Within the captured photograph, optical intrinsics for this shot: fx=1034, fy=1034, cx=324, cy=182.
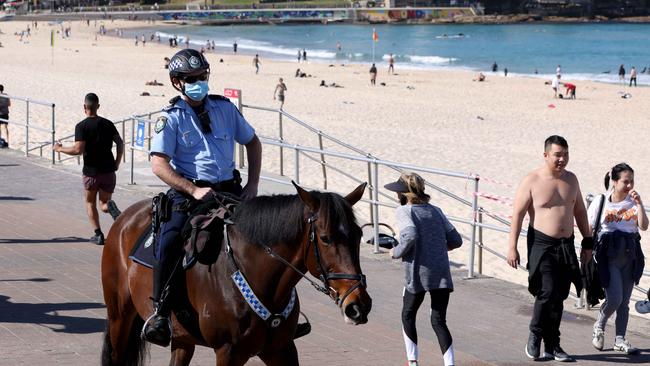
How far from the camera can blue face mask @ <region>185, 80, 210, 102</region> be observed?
5535 millimetres

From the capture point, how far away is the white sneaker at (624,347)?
8164 millimetres

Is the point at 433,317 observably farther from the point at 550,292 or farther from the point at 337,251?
the point at 337,251

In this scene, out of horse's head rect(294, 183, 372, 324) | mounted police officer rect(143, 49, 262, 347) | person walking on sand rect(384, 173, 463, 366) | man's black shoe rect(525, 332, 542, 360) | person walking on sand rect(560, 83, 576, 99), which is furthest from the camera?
person walking on sand rect(560, 83, 576, 99)

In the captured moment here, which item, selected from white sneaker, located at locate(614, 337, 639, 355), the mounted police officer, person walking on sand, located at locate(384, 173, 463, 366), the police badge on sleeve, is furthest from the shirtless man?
the police badge on sleeve

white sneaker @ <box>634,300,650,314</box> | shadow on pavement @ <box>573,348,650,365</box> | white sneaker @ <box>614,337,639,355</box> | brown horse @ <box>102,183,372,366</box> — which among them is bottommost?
shadow on pavement @ <box>573,348,650,365</box>

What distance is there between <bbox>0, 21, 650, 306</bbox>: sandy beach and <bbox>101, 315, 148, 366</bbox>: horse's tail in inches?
272

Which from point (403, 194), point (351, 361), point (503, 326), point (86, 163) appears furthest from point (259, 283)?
point (86, 163)

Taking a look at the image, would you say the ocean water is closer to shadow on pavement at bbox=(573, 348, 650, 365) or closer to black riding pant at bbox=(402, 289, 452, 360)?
shadow on pavement at bbox=(573, 348, 650, 365)

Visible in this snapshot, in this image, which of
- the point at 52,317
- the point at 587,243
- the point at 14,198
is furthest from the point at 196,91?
the point at 14,198

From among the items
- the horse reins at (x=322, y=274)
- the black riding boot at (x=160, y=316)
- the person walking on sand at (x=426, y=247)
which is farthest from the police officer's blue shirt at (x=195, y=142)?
the person walking on sand at (x=426, y=247)

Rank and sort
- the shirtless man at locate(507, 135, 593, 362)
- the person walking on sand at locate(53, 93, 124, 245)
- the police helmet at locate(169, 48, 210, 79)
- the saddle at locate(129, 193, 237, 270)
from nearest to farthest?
1. the saddle at locate(129, 193, 237, 270)
2. the police helmet at locate(169, 48, 210, 79)
3. the shirtless man at locate(507, 135, 593, 362)
4. the person walking on sand at locate(53, 93, 124, 245)

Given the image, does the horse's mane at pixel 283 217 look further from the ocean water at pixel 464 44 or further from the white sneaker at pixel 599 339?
the ocean water at pixel 464 44

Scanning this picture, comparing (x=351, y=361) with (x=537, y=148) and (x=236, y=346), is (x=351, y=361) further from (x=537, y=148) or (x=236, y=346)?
(x=537, y=148)

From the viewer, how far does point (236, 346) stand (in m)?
5.13
